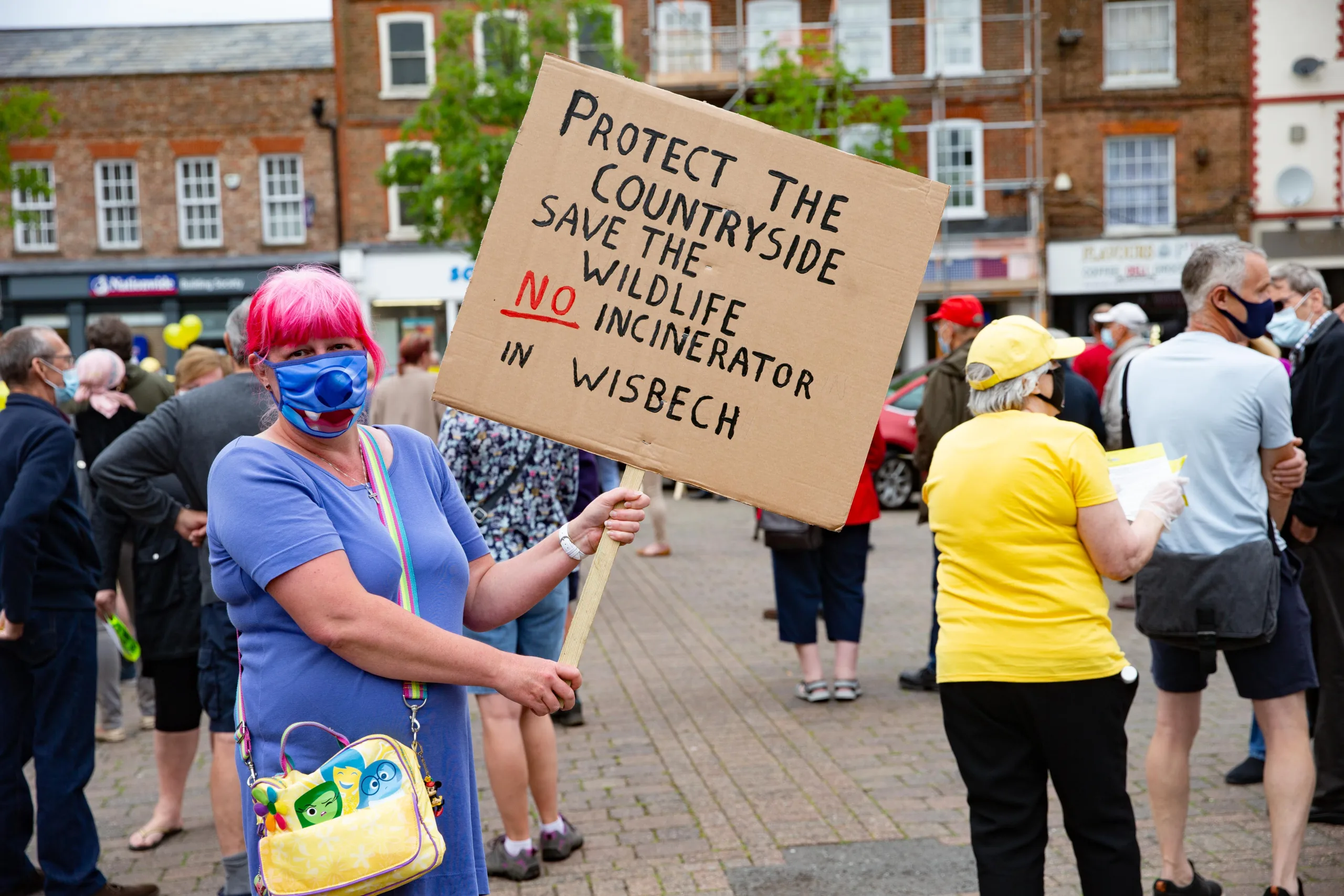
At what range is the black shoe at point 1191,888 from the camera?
4160 mm

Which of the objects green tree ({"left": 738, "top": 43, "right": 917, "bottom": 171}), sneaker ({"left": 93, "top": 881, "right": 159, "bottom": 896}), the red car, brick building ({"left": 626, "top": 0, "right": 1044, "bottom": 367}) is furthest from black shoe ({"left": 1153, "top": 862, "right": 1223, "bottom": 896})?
brick building ({"left": 626, "top": 0, "right": 1044, "bottom": 367})

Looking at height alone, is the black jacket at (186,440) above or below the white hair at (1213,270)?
below

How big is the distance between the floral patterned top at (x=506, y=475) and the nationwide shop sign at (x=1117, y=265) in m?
24.8

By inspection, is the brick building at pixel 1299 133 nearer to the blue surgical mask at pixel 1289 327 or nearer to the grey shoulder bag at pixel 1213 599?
the blue surgical mask at pixel 1289 327

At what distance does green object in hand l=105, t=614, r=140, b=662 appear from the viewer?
522 cm

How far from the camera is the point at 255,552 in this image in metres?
2.34

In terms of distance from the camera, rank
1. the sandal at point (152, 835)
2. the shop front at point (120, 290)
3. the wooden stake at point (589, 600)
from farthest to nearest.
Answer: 1. the shop front at point (120, 290)
2. the sandal at point (152, 835)
3. the wooden stake at point (589, 600)

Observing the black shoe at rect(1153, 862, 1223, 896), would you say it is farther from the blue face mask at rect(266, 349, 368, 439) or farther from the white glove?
the blue face mask at rect(266, 349, 368, 439)

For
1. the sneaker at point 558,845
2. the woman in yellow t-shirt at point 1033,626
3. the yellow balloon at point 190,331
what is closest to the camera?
the woman in yellow t-shirt at point 1033,626

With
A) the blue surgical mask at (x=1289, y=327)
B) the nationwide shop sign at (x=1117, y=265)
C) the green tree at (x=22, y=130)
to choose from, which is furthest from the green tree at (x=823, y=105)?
the blue surgical mask at (x=1289, y=327)

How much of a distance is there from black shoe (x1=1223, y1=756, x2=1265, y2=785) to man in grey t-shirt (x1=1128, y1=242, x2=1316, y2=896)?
1.45m

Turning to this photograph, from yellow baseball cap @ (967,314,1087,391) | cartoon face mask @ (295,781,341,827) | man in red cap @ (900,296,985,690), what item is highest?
yellow baseball cap @ (967,314,1087,391)

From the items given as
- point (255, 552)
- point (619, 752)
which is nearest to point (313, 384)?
point (255, 552)

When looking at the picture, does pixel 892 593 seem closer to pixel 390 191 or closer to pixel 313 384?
pixel 313 384
